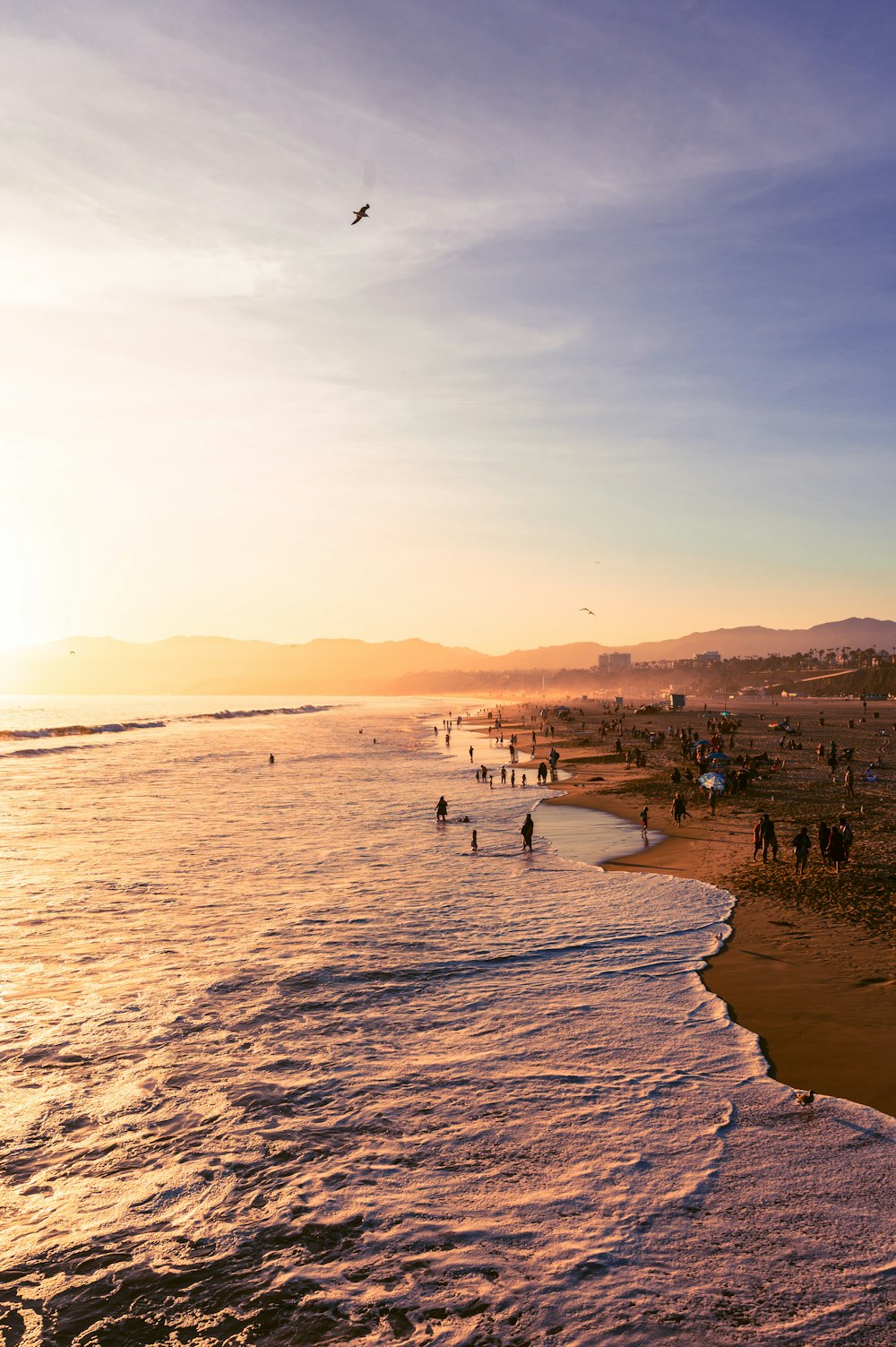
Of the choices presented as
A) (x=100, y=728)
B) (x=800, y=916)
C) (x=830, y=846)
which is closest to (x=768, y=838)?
(x=830, y=846)

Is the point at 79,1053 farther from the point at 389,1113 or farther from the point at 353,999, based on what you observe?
the point at 389,1113

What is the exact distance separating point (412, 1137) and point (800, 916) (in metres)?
12.7

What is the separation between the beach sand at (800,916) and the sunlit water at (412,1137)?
2.85 feet

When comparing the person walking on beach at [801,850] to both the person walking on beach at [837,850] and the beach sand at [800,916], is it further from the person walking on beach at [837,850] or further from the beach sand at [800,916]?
the person walking on beach at [837,850]

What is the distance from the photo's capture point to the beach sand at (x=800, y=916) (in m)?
11.5

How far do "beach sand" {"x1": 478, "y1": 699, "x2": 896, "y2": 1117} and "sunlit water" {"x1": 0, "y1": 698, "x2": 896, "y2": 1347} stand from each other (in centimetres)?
87

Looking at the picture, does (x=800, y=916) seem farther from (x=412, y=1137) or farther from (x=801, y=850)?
(x=412, y=1137)

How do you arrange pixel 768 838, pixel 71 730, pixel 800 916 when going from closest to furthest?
pixel 800 916
pixel 768 838
pixel 71 730

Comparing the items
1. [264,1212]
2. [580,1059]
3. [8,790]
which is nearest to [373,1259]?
[264,1212]

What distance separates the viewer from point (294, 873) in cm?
2427

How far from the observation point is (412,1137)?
9.80m

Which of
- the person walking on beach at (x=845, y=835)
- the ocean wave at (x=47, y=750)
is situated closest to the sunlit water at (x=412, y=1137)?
the person walking on beach at (x=845, y=835)

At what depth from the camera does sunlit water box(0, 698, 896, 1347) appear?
713cm

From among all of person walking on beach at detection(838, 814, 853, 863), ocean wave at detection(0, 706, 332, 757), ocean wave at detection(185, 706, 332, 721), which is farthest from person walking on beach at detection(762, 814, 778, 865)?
ocean wave at detection(185, 706, 332, 721)
